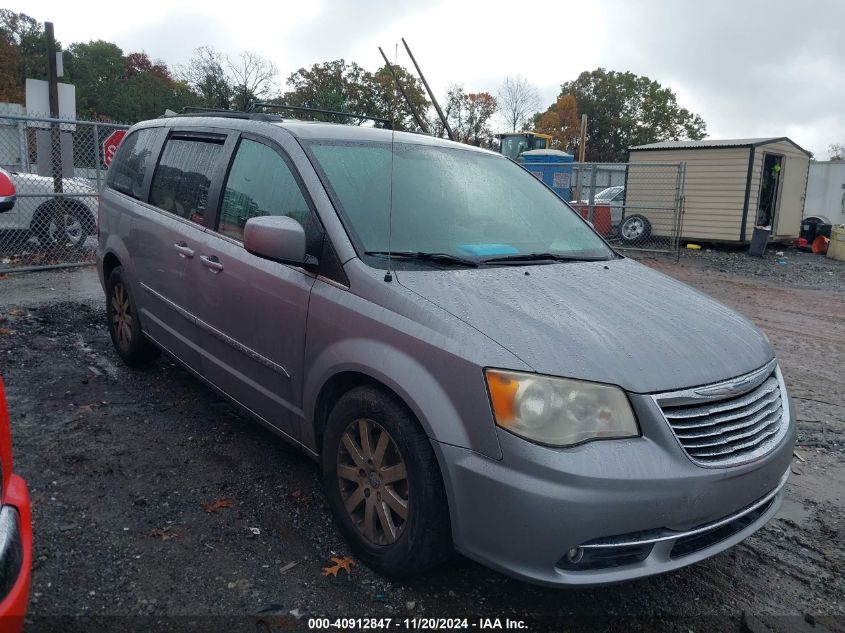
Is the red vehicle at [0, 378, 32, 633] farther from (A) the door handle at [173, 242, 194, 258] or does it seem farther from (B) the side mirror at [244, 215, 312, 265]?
(A) the door handle at [173, 242, 194, 258]

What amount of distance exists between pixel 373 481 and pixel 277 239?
1.09 metres

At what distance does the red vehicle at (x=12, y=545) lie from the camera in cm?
176

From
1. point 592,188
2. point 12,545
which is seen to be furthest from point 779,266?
point 12,545

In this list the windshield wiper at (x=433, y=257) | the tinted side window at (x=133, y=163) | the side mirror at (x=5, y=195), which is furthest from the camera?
the tinted side window at (x=133, y=163)

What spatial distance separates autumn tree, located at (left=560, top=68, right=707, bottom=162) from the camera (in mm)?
65312

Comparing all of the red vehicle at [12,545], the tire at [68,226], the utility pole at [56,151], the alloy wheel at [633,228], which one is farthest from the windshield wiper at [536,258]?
the alloy wheel at [633,228]

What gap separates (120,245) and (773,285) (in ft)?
36.1

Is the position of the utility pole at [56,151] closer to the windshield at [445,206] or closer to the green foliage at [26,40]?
the windshield at [445,206]

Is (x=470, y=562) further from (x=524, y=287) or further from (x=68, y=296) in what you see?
(x=68, y=296)

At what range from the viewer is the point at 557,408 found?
2.35 metres

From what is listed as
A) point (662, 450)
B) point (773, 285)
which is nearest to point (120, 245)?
point (662, 450)

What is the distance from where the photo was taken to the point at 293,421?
332cm

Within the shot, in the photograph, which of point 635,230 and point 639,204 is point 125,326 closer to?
point 635,230

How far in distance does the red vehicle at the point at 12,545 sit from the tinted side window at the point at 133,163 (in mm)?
3211
